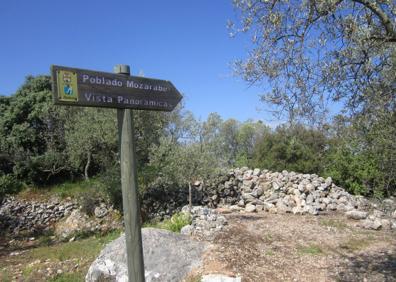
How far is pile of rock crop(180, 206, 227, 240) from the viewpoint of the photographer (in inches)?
365

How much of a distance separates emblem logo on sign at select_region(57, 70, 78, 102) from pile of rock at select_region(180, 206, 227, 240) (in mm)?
6372

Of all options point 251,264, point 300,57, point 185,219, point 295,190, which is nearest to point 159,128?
point 295,190

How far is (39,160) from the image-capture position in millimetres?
20203

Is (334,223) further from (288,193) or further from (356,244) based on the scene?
(288,193)

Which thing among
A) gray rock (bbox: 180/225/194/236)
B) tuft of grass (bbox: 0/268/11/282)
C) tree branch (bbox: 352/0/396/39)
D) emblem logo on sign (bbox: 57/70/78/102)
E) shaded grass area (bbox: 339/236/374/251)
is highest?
tree branch (bbox: 352/0/396/39)

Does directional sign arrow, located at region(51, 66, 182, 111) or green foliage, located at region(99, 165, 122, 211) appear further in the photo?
green foliage, located at region(99, 165, 122, 211)

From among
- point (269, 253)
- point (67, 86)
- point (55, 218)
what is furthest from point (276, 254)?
point (55, 218)

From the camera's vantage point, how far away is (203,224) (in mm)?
9758

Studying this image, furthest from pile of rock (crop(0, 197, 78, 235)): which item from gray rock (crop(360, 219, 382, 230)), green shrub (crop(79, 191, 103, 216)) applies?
gray rock (crop(360, 219, 382, 230))

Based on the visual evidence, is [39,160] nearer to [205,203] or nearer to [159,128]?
[159,128]

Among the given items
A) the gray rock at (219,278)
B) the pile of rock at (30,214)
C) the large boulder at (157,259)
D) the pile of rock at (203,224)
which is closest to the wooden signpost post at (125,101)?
the gray rock at (219,278)

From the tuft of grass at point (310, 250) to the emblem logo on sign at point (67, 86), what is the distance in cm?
700

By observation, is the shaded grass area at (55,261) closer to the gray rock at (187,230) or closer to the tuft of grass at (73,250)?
the tuft of grass at (73,250)

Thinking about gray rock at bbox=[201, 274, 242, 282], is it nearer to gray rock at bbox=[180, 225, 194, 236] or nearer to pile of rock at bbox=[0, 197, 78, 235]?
gray rock at bbox=[180, 225, 194, 236]
